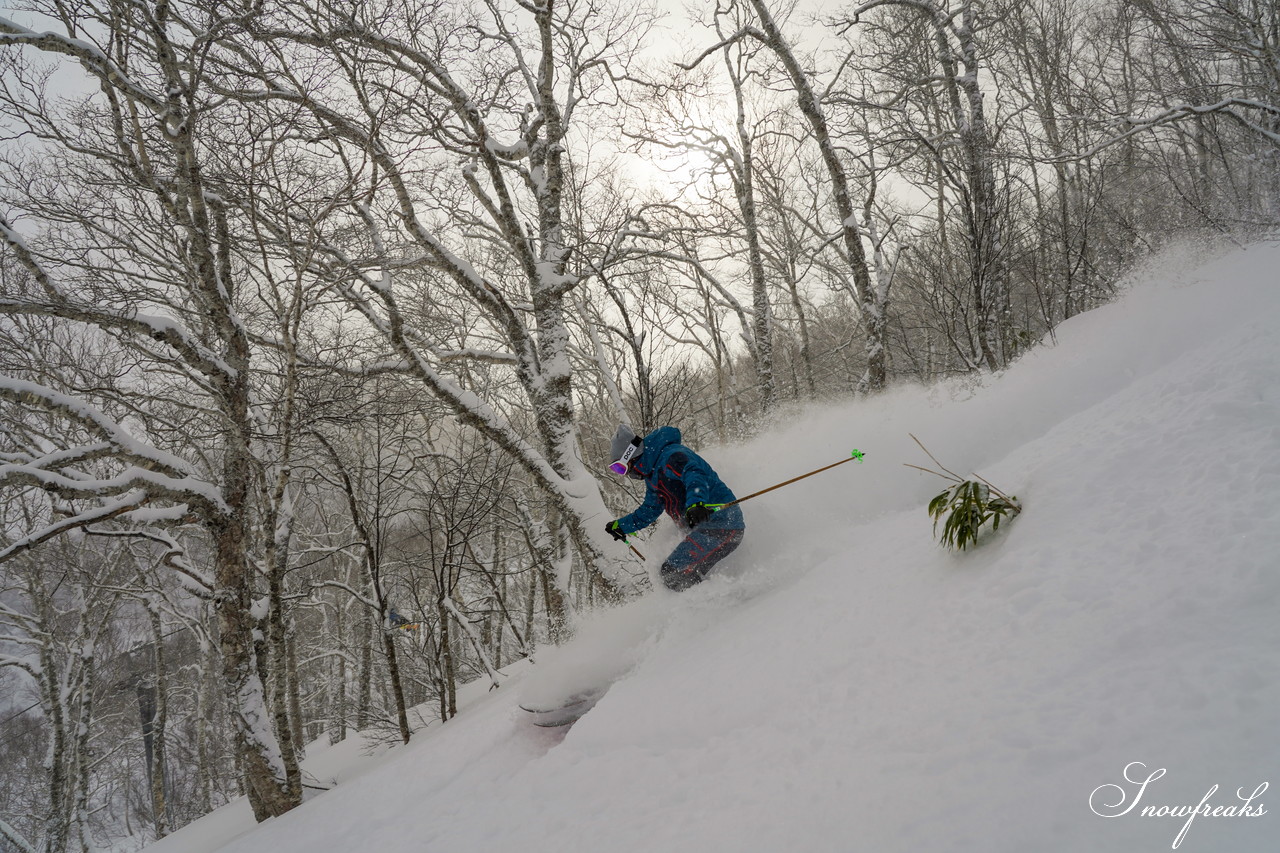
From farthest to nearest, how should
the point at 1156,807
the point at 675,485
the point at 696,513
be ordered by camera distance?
1. the point at 675,485
2. the point at 696,513
3. the point at 1156,807

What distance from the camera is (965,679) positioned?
2447 millimetres

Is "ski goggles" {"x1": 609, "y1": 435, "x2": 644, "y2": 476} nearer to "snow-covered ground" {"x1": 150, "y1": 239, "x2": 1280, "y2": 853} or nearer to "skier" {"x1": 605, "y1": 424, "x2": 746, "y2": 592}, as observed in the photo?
"skier" {"x1": 605, "y1": 424, "x2": 746, "y2": 592}

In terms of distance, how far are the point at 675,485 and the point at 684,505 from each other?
325 mm

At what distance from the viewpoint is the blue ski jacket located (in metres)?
5.19

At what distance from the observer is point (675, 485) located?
5.60 metres

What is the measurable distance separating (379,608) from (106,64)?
6.67 metres

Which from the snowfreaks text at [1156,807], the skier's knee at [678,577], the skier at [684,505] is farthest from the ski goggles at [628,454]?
the snowfreaks text at [1156,807]

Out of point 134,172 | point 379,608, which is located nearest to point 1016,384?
point 379,608

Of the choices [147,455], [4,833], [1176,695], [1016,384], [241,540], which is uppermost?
[147,455]

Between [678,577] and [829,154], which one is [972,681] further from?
Answer: [829,154]

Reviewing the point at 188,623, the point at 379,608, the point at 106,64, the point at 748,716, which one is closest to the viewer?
the point at 748,716

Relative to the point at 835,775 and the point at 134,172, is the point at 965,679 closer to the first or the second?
the point at 835,775

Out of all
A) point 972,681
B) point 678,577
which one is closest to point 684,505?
point 678,577

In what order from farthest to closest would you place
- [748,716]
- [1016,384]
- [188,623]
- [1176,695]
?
[188,623] < [1016,384] < [748,716] < [1176,695]
